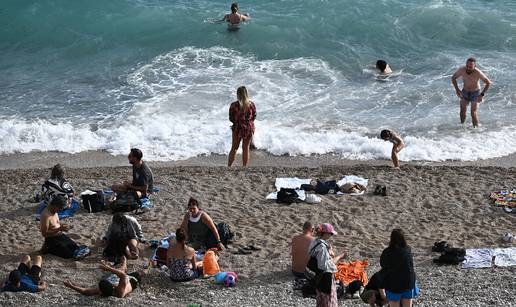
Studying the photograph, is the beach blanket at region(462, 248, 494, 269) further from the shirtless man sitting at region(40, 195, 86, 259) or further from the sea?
the shirtless man sitting at region(40, 195, 86, 259)

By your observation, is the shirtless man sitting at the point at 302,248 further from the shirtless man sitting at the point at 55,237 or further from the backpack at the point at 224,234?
the shirtless man sitting at the point at 55,237

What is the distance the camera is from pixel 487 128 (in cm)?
1727

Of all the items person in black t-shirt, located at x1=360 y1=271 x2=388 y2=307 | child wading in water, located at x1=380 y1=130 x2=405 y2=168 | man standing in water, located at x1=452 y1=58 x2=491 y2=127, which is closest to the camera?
person in black t-shirt, located at x1=360 y1=271 x2=388 y2=307

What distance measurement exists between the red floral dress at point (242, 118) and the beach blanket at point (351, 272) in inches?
163

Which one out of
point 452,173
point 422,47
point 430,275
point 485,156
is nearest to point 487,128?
point 485,156

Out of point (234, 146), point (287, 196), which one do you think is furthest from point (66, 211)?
point (287, 196)

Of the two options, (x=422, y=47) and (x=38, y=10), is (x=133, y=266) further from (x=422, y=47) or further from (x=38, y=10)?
(x=38, y=10)

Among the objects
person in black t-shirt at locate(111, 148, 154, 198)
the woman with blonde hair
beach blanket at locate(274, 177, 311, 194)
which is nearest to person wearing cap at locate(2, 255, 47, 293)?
person in black t-shirt at locate(111, 148, 154, 198)

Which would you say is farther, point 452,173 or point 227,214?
point 452,173

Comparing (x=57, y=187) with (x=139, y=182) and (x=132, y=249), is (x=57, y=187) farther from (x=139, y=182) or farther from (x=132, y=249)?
(x=132, y=249)

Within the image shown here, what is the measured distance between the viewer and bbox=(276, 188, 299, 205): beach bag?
13289 millimetres

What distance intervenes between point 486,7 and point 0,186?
16201mm

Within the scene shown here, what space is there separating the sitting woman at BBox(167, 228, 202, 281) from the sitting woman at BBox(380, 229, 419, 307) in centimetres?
273

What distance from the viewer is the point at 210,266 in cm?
1080
